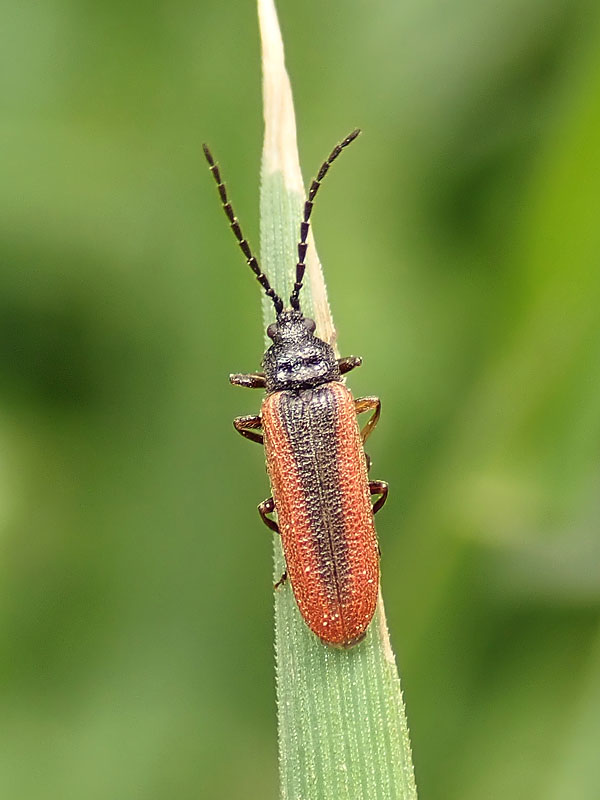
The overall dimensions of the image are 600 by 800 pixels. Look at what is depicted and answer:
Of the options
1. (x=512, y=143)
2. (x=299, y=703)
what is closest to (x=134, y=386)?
(x=299, y=703)

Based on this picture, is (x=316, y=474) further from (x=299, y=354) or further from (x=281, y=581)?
(x=299, y=354)

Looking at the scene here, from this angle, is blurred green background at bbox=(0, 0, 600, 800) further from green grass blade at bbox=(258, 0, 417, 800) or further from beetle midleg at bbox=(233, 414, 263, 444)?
green grass blade at bbox=(258, 0, 417, 800)

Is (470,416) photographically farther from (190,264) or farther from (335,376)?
(190,264)

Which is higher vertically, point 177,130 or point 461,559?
point 177,130

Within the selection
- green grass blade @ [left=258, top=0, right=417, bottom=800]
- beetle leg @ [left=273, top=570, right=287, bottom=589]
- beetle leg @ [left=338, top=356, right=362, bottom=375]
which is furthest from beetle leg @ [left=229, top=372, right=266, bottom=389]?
beetle leg @ [left=273, top=570, right=287, bottom=589]

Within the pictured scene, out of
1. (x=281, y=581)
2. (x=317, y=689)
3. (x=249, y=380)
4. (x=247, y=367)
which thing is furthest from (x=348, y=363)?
(x=317, y=689)

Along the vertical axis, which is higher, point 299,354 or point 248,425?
point 299,354

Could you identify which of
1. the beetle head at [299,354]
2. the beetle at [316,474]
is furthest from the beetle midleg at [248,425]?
the beetle head at [299,354]
